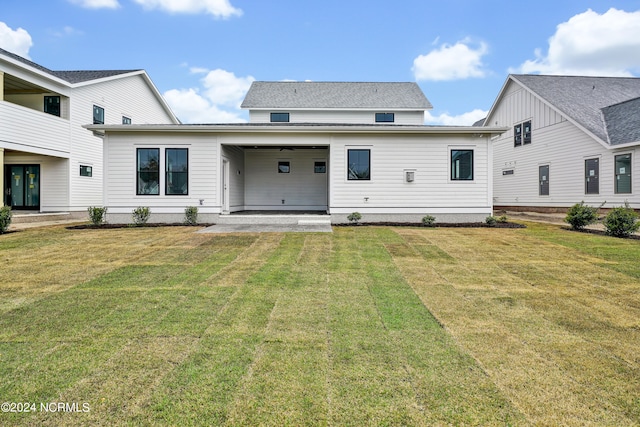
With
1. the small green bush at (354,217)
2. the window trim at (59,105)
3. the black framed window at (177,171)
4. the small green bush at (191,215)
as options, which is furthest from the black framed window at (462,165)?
the window trim at (59,105)

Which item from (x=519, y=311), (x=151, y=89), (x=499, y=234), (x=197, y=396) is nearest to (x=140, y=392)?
(x=197, y=396)

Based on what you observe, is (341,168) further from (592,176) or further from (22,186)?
(22,186)

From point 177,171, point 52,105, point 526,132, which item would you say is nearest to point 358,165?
point 177,171

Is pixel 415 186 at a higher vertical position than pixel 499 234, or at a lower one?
higher

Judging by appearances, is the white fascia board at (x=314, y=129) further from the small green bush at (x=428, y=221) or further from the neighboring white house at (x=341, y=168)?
the small green bush at (x=428, y=221)

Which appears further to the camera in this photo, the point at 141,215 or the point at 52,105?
the point at 52,105

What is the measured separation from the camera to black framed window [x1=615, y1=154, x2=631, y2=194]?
42.8 feet

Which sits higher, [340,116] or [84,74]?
[84,74]

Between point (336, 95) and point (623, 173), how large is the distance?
15051 millimetres

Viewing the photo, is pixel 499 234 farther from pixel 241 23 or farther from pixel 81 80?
pixel 81 80

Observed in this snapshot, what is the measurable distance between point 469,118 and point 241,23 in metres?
24.8

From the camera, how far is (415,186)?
12.3 m

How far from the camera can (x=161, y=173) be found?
12102 mm

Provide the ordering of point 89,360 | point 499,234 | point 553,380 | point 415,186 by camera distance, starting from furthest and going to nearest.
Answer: point 415,186 → point 499,234 → point 89,360 → point 553,380
